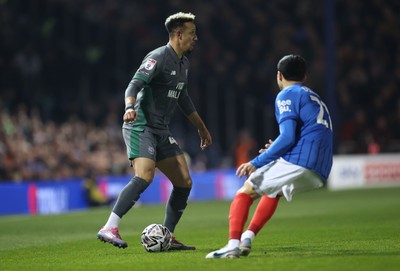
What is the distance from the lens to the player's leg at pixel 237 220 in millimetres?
7945

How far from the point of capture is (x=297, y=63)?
8.23 meters

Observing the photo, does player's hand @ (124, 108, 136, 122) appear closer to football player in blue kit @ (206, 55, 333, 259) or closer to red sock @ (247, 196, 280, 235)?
football player in blue kit @ (206, 55, 333, 259)

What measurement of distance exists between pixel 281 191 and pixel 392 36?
20.1 meters

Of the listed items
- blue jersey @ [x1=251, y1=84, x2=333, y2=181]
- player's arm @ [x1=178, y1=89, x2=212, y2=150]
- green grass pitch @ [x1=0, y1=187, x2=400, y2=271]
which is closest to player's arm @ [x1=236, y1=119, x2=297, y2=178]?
blue jersey @ [x1=251, y1=84, x2=333, y2=181]

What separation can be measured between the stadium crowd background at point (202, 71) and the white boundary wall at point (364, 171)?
0.41 m

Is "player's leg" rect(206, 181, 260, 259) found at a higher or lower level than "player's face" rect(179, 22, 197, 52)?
lower

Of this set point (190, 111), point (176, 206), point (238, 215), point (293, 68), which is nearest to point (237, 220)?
point (238, 215)

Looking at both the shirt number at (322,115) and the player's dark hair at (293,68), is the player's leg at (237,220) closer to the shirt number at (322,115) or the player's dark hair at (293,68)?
the shirt number at (322,115)

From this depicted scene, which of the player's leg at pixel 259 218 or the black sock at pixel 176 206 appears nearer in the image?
the player's leg at pixel 259 218

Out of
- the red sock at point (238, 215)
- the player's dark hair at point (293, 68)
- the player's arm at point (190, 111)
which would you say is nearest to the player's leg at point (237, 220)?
the red sock at point (238, 215)

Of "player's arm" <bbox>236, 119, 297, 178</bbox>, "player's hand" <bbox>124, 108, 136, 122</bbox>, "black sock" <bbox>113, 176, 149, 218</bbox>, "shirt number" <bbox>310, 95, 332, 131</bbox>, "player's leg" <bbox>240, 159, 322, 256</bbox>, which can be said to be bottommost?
"black sock" <bbox>113, 176, 149, 218</bbox>

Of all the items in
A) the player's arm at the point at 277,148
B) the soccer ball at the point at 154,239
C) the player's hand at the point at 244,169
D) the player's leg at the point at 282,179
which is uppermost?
the player's arm at the point at 277,148

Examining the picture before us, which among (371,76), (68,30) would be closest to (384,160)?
(371,76)

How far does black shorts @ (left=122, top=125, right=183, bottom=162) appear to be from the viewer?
941 cm
